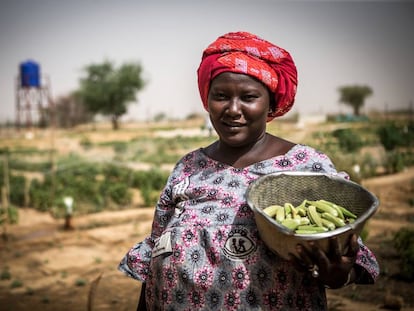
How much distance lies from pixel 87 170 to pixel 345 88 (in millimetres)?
41347

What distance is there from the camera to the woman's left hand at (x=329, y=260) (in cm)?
109

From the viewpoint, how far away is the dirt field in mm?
4578

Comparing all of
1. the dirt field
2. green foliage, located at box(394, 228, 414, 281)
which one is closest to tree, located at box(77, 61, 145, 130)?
the dirt field

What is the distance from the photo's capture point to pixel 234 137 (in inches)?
56.2

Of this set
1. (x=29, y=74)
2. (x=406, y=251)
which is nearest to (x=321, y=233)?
(x=406, y=251)

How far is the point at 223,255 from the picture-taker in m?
1.31

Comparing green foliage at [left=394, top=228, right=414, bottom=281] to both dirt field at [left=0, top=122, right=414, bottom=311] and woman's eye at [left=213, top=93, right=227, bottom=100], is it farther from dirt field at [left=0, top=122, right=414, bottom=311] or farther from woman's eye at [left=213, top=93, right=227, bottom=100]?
woman's eye at [left=213, top=93, right=227, bottom=100]

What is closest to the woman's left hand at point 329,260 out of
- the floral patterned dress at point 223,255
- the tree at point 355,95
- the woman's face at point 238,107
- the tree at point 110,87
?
the floral patterned dress at point 223,255

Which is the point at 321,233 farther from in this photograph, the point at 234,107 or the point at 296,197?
the point at 234,107

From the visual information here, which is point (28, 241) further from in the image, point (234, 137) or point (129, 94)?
point (129, 94)

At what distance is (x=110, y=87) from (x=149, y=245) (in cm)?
4029

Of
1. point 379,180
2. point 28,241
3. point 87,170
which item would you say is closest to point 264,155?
point 28,241

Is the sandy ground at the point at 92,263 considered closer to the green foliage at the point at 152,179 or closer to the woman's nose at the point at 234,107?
the green foliage at the point at 152,179

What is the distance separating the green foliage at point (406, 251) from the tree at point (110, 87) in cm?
3768
